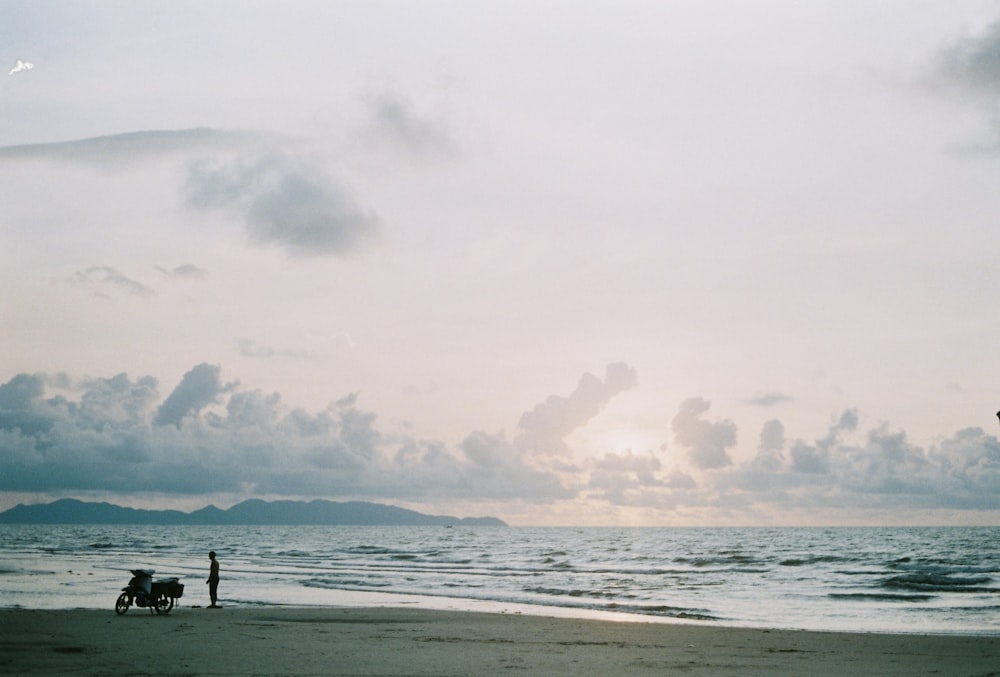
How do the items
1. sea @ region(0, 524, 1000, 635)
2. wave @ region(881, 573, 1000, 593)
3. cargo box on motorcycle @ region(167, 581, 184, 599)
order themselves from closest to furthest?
cargo box on motorcycle @ region(167, 581, 184, 599) → sea @ region(0, 524, 1000, 635) → wave @ region(881, 573, 1000, 593)

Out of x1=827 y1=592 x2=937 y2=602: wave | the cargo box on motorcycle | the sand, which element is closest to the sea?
x1=827 y1=592 x2=937 y2=602: wave

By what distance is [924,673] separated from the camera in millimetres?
19656

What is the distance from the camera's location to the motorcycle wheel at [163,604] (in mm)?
31062

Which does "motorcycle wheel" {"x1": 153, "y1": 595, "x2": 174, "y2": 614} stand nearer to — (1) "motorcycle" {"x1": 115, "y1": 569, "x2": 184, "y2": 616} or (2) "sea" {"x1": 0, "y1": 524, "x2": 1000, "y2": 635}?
(1) "motorcycle" {"x1": 115, "y1": 569, "x2": 184, "y2": 616}

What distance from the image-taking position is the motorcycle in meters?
31.0

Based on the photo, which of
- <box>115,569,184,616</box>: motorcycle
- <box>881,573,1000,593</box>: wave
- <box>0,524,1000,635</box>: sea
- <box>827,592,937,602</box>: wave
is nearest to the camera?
<box>115,569,184,616</box>: motorcycle

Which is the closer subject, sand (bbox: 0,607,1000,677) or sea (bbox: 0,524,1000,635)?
sand (bbox: 0,607,1000,677)

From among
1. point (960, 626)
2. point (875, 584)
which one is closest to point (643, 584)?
point (875, 584)

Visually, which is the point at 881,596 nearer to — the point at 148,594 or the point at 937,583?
the point at 937,583

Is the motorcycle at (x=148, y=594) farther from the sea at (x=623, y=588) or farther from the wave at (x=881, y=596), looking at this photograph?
the wave at (x=881, y=596)

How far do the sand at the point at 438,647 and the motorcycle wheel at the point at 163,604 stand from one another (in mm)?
529

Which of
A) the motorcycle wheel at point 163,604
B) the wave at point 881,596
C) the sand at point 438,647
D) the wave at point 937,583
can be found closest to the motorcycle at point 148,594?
the motorcycle wheel at point 163,604

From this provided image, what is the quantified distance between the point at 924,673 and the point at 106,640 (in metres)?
19.9

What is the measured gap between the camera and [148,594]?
102 feet
